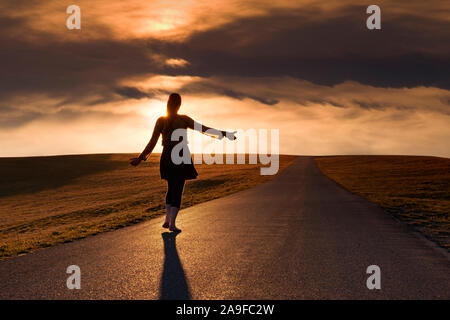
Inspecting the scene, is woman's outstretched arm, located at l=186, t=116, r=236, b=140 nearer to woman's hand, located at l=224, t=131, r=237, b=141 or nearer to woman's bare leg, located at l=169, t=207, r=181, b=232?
woman's hand, located at l=224, t=131, r=237, b=141

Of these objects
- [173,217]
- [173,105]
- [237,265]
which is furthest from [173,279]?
[173,105]

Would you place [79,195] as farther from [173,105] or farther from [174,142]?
[173,105]

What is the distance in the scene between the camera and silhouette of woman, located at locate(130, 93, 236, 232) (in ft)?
23.9

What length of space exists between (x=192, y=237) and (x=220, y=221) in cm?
229

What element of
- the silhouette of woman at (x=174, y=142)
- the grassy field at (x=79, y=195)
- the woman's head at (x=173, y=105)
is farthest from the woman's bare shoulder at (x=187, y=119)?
the grassy field at (x=79, y=195)

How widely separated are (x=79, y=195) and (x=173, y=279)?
33.8 metres

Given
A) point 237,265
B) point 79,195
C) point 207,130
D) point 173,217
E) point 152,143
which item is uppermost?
point 207,130

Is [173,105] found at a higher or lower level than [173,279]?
higher

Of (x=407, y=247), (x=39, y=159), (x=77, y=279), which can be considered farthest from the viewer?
(x=39, y=159)

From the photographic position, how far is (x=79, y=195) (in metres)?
35.3

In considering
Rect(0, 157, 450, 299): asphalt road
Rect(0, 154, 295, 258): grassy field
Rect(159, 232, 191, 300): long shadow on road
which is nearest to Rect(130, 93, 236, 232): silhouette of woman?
Rect(0, 157, 450, 299): asphalt road
